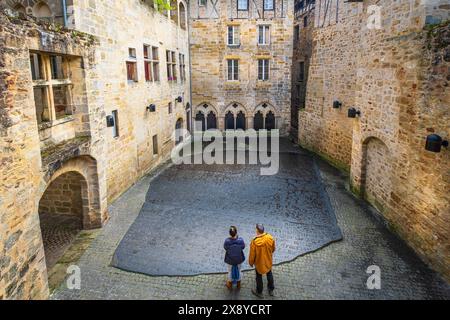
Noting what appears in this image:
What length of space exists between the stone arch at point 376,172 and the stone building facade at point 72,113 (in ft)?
24.3

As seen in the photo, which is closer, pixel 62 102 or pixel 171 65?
pixel 62 102

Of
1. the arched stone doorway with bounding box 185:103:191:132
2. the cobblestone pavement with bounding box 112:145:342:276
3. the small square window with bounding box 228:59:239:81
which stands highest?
the small square window with bounding box 228:59:239:81

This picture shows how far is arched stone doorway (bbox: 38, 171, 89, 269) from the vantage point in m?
8.22

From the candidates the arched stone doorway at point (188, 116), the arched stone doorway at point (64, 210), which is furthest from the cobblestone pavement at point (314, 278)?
the arched stone doorway at point (188, 116)

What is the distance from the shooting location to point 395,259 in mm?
7207

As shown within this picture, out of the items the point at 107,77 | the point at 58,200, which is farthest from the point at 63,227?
the point at 107,77

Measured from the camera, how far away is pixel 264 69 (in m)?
20.2

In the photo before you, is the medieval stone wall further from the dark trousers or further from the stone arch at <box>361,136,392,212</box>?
the dark trousers

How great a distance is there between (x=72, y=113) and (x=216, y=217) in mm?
4484

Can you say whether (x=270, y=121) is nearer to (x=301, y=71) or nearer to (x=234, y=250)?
(x=301, y=71)

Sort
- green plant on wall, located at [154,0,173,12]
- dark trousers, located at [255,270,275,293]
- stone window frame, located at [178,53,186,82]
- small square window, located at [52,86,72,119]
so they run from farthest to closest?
stone window frame, located at [178,53,186,82], green plant on wall, located at [154,0,173,12], small square window, located at [52,86,72,119], dark trousers, located at [255,270,275,293]

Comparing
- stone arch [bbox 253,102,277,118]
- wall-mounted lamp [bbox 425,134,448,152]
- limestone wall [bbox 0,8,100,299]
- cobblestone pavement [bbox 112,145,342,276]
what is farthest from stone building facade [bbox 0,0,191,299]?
wall-mounted lamp [bbox 425,134,448,152]

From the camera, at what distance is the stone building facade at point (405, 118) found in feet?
21.9

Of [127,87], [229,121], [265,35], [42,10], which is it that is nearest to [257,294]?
[127,87]
